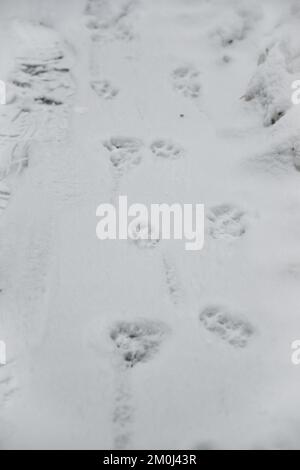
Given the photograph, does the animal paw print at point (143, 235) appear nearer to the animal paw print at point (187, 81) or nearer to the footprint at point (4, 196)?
the footprint at point (4, 196)

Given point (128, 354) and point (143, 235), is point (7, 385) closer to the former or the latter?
point (128, 354)

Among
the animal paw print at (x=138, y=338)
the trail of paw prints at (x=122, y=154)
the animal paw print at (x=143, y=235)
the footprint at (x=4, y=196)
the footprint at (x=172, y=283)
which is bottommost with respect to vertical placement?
the animal paw print at (x=138, y=338)

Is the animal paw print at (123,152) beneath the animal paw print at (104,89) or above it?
beneath

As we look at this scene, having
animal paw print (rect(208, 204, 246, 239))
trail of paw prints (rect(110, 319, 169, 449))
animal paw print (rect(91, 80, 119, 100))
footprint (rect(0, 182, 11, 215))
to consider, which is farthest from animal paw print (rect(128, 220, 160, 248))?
animal paw print (rect(91, 80, 119, 100))

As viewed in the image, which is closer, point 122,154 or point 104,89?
point 122,154

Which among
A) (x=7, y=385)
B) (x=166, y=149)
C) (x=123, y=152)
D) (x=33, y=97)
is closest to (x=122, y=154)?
(x=123, y=152)

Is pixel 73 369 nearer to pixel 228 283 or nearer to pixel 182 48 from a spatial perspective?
pixel 228 283

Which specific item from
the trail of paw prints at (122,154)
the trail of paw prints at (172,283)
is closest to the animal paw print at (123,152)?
the trail of paw prints at (122,154)

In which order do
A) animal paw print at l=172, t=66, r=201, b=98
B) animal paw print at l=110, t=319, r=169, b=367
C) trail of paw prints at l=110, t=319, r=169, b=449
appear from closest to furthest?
1. trail of paw prints at l=110, t=319, r=169, b=449
2. animal paw print at l=110, t=319, r=169, b=367
3. animal paw print at l=172, t=66, r=201, b=98

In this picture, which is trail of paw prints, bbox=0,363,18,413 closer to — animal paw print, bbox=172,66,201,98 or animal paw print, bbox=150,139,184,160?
animal paw print, bbox=150,139,184,160
